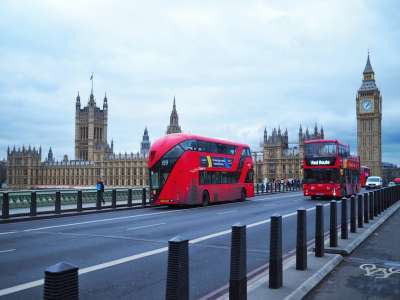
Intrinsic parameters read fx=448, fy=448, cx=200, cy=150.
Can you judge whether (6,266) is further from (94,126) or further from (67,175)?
(94,126)

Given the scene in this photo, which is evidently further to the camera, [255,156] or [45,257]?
[255,156]

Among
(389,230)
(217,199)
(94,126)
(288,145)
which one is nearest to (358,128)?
(288,145)

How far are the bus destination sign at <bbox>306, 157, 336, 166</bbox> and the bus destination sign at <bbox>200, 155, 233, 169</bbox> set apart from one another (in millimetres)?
5855

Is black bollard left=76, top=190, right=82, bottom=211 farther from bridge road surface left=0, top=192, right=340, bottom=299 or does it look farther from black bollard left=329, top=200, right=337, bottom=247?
black bollard left=329, top=200, right=337, bottom=247

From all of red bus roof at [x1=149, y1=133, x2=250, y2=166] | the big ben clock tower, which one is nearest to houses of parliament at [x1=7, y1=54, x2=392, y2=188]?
the big ben clock tower

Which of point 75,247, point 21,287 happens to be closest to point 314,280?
point 21,287

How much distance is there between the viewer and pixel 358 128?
5246 inches

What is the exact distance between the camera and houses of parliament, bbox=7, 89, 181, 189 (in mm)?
136375

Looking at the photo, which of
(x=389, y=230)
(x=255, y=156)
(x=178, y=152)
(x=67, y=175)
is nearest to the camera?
(x=389, y=230)

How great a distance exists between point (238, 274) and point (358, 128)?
136548mm

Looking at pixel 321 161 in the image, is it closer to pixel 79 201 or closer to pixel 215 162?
pixel 215 162

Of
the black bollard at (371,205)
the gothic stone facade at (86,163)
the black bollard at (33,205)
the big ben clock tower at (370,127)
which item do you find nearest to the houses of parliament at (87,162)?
the gothic stone facade at (86,163)

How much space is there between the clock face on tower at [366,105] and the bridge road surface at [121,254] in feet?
415

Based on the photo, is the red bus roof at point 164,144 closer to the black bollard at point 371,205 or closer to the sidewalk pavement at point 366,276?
the black bollard at point 371,205
